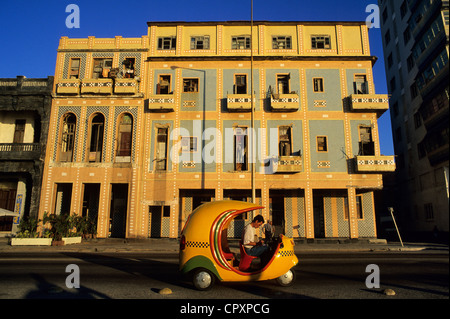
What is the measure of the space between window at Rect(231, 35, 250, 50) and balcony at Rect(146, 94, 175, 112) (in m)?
7.31

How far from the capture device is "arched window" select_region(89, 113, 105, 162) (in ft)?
76.9

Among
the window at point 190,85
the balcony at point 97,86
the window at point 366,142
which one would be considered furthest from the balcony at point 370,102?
the balcony at point 97,86

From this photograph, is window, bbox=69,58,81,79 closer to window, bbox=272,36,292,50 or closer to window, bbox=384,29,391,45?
window, bbox=272,36,292,50

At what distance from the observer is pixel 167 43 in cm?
2527

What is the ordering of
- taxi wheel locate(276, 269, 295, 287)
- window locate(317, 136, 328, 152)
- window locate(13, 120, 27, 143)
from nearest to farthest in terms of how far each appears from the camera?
taxi wheel locate(276, 269, 295, 287) < window locate(317, 136, 328, 152) < window locate(13, 120, 27, 143)

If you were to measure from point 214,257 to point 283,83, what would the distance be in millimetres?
20278

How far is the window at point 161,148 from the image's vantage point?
23203 millimetres

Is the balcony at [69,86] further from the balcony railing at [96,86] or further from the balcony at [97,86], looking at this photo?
the balcony at [97,86]

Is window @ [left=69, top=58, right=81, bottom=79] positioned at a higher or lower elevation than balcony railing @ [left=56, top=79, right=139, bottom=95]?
higher

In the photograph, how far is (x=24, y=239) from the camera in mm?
18500

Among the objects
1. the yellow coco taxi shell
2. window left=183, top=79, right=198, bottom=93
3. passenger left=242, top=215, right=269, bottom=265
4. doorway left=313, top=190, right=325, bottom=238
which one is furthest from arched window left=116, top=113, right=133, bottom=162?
passenger left=242, top=215, right=269, bottom=265

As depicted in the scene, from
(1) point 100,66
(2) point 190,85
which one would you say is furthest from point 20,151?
(2) point 190,85

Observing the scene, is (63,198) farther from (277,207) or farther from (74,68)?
(277,207)

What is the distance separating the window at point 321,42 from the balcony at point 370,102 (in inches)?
213
